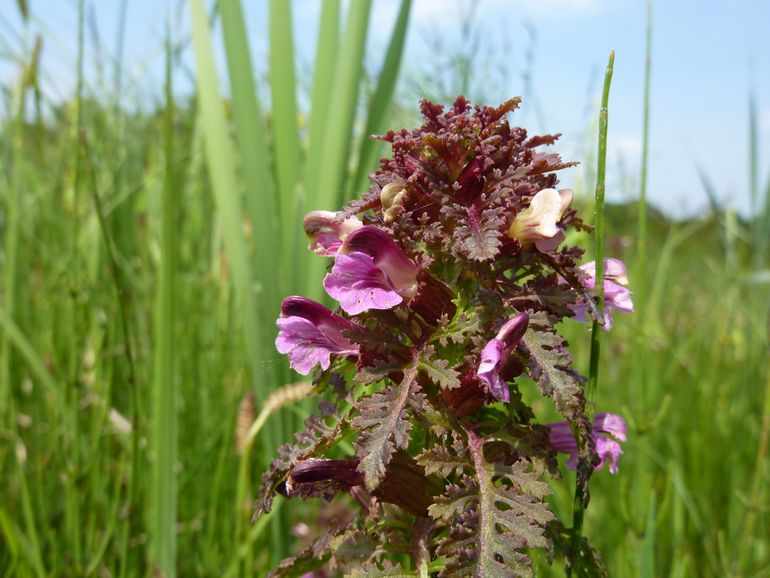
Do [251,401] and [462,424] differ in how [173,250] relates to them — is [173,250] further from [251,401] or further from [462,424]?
[462,424]

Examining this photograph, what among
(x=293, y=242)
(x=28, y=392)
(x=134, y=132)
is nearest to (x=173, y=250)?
(x=293, y=242)

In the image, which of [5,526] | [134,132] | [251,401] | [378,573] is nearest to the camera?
[378,573]

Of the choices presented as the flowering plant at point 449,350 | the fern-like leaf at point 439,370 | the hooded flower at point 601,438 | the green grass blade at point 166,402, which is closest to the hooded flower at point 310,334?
the flowering plant at point 449,350

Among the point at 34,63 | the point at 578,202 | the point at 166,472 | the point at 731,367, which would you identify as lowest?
the point at 731,367

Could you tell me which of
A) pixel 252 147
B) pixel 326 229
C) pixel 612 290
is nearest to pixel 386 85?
pixel 252 147

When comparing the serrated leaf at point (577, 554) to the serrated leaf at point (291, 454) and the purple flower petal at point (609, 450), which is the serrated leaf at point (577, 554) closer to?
the purple flower petal at point (609, 450)

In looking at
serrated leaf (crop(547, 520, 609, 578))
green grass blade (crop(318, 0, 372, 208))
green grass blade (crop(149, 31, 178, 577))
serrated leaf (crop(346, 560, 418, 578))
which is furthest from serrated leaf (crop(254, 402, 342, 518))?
green grass blade (crop(318, 0, 372, 208))

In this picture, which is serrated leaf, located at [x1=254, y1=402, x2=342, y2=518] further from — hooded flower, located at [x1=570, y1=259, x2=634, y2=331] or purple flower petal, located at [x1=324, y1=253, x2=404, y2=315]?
hooded flower, located at [x1=570, y1=259, x2=634, y2=331]
